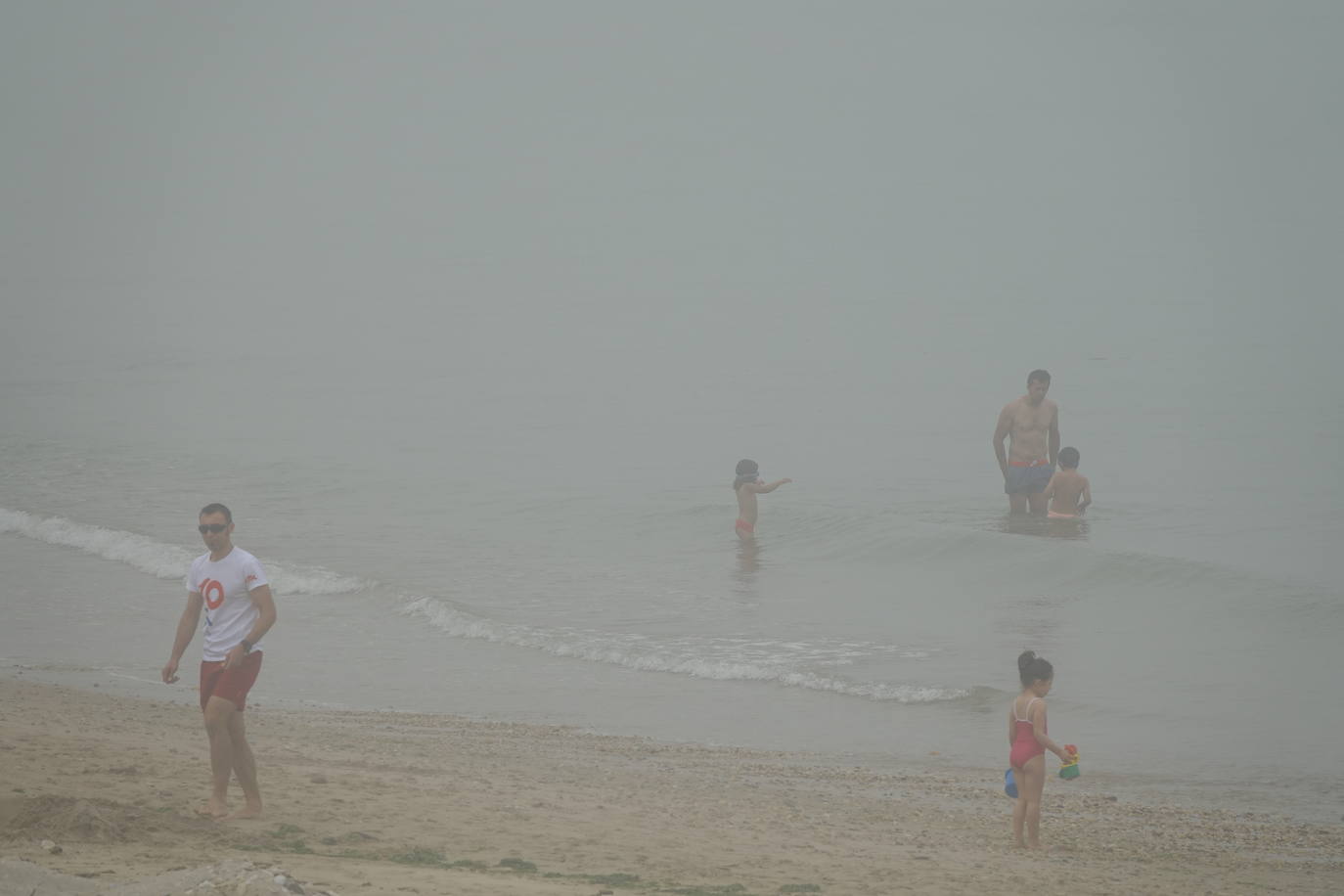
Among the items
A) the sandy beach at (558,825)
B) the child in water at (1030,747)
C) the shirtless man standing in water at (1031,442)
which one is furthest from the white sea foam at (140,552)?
the child in water at (1030,747)

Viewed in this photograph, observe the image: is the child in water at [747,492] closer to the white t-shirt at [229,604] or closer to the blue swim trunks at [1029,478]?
the blue swim trunks at [1029,478]

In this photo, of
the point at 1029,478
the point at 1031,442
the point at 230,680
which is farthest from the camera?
the point at 1029,478

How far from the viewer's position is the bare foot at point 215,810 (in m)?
6.38

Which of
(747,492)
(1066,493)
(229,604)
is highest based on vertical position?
(1066,493)

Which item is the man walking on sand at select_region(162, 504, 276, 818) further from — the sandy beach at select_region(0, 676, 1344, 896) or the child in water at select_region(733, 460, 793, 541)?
the child in water at select_region(733, 460, 793, 541)

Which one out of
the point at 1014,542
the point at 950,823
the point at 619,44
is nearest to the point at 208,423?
the point at 1014,542

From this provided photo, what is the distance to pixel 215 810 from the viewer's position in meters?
6.39

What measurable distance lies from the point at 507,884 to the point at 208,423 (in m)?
25.7

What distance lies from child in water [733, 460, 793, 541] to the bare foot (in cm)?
917

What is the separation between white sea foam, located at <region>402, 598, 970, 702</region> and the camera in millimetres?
10734

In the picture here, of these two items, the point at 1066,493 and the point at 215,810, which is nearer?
the point at 215,810

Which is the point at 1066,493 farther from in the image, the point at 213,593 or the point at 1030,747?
the point at 213,593

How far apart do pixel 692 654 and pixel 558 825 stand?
17.1ft

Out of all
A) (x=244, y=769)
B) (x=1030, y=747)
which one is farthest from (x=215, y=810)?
(x=1030, y=747)
